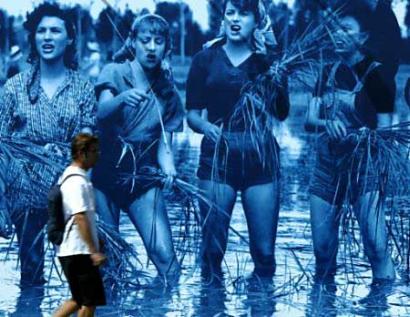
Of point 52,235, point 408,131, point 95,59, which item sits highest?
point 95,59

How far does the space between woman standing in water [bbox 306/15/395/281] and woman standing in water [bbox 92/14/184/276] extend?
3.16 ft

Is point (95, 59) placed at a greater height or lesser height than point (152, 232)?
greater

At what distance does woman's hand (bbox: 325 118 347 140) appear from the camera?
24.4ft

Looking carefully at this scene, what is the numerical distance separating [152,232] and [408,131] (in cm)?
183

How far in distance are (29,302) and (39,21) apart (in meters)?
1.88

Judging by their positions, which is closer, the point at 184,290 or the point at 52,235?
the point at 52,235

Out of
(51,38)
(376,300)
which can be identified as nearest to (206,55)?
(51,38)

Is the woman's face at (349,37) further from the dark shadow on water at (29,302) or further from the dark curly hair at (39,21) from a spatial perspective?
the dark shadow on water at (29,302)

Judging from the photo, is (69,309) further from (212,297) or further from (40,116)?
(40,116)

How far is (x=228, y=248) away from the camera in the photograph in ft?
24.8

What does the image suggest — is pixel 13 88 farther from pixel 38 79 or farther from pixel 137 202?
pixel 137 202

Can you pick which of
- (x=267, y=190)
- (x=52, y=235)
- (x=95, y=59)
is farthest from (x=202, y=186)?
(x=52, y=235)

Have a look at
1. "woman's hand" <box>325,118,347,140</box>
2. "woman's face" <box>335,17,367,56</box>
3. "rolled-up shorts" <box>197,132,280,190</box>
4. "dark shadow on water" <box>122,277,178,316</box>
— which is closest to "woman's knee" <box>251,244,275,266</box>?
"rolled-up shorts" <box>197,132,280,190</box>

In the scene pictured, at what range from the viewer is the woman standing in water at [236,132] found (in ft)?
24.5
